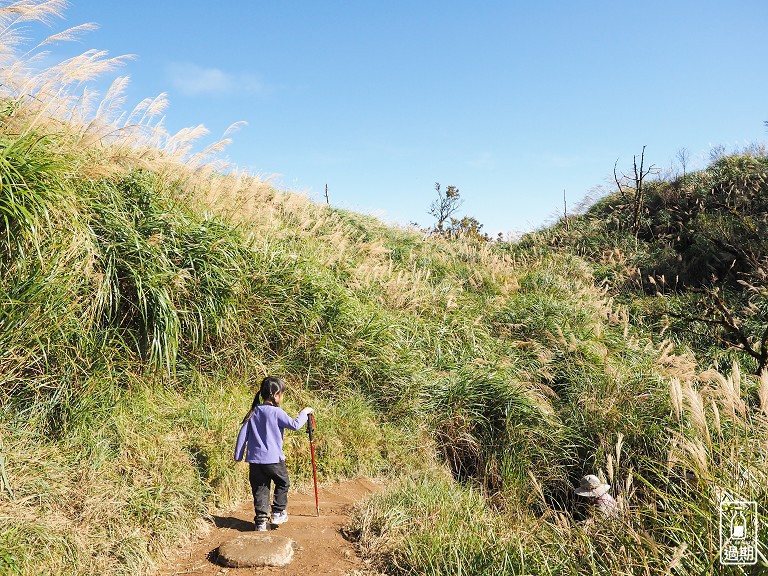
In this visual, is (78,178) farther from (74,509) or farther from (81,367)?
(74,509)

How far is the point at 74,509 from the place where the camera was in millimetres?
3695

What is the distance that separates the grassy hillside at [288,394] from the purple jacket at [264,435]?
1.35ft

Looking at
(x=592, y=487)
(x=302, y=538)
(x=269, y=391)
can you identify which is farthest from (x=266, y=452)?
(x=592, y=487)

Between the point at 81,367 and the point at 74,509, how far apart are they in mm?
1312

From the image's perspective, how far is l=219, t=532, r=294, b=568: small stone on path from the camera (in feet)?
12.5

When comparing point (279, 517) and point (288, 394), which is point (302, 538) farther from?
point (288, 394)

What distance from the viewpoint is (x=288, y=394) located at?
595 cm

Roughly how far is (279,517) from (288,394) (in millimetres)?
1708

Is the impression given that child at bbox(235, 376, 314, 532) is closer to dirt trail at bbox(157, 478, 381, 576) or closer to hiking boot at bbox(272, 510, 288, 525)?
hiking boot at bbox(272, 510, 288, 525)

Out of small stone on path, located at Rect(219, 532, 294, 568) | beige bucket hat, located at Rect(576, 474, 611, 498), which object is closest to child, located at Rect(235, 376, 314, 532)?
small stone on path, located at Rect(219, 532, 294, 568)

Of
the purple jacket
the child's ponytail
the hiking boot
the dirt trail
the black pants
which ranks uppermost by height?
the child's ponytail

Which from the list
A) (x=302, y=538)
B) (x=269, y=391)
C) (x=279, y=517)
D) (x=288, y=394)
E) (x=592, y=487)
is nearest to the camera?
(x=302, y=538)

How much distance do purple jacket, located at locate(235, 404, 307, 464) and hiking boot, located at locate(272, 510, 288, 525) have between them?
1.42ft

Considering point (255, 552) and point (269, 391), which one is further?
point (269, 391)
